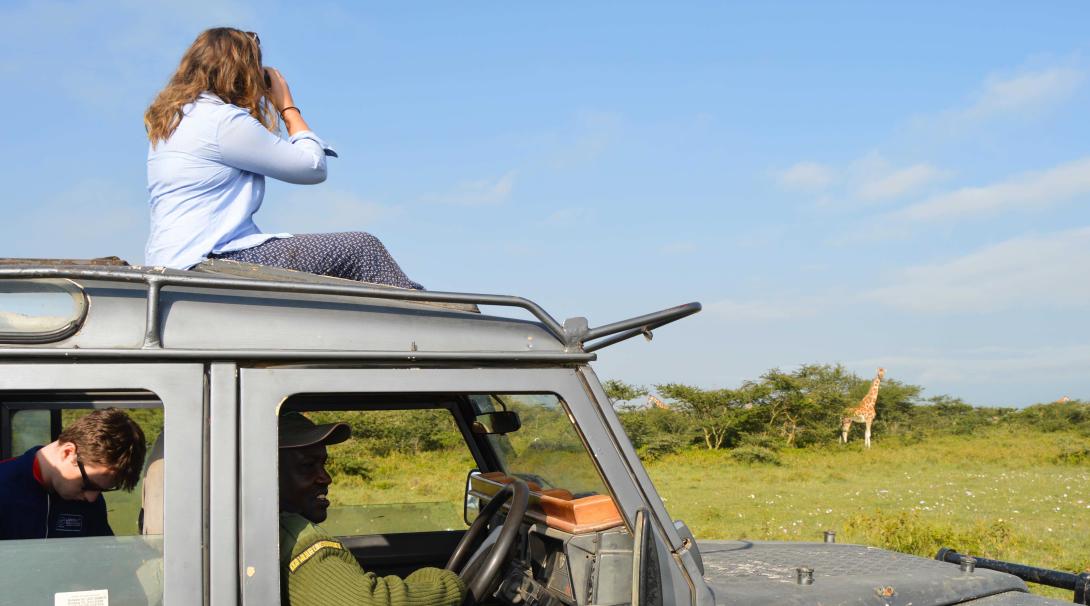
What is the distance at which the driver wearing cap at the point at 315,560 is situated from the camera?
1.84 meters

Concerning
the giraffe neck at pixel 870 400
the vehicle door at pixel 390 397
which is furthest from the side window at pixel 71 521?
the giraffe neck at pixel 870 400

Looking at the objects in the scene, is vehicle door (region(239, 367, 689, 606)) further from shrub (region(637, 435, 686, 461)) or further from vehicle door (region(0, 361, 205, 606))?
shrub (region(637, 435, 686, 461))

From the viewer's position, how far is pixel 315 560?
188 centimetres

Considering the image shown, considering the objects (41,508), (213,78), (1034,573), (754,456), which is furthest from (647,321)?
(754,456)

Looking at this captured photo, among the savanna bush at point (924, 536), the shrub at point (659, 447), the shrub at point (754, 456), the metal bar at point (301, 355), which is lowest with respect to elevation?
the savanna bush at point (924, 536)

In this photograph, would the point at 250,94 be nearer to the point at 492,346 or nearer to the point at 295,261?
the point at 295,261

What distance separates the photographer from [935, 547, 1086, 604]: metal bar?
2855 mm

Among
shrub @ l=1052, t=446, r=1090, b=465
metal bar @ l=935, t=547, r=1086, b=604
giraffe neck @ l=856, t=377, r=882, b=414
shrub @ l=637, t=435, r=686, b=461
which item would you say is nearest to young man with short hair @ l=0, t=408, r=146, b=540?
metal bar @ l=935, t=547, r=1086, b=604

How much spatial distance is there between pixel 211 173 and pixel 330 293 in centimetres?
85

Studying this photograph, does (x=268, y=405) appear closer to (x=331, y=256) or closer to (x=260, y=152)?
(x=331, y=256)

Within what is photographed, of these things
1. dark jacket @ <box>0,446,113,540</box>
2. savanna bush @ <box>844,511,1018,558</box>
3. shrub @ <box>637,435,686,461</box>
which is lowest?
savanna bush @ <box>844,511,1018,558</box>

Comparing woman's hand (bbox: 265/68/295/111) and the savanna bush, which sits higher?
woman's hand (bbox: 265/68/295/111)

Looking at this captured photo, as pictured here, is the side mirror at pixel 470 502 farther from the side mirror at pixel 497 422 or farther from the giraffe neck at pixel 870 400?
the giraffe neck at pixel 870 400

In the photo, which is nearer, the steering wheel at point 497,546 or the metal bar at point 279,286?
the metal bar at point 279,286
